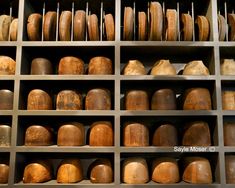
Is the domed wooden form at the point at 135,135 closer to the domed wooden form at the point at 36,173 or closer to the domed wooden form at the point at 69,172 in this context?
the domed wooden form at the point at 69,172

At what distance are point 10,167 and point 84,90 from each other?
0.57m

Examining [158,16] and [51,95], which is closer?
[158,16]

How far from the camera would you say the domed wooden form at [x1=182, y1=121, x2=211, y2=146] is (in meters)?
1.33

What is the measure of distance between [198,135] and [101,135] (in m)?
0.50

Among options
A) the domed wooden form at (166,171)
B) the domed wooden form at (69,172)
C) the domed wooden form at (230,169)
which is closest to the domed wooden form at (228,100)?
the domed wooden form at (230,169)

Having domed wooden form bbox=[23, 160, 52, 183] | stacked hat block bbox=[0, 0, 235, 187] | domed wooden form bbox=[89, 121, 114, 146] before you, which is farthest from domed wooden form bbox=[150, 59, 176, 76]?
domed wooden form bbox=[23, 160, 52, 183]

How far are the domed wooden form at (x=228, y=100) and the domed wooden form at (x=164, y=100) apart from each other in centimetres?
27

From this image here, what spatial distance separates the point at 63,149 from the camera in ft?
4.27

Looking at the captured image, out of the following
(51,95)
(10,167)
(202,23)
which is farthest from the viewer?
(51,95)

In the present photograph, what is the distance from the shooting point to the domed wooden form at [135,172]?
1.30 meters

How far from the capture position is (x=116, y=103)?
133 cm

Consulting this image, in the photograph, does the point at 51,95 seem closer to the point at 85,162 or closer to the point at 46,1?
the point at 85,162

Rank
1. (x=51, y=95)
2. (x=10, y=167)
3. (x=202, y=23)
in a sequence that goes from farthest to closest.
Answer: (x=51, y=95) < (x=202, y=23) < (x=10, y=167)

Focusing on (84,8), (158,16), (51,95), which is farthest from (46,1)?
(158,16)
